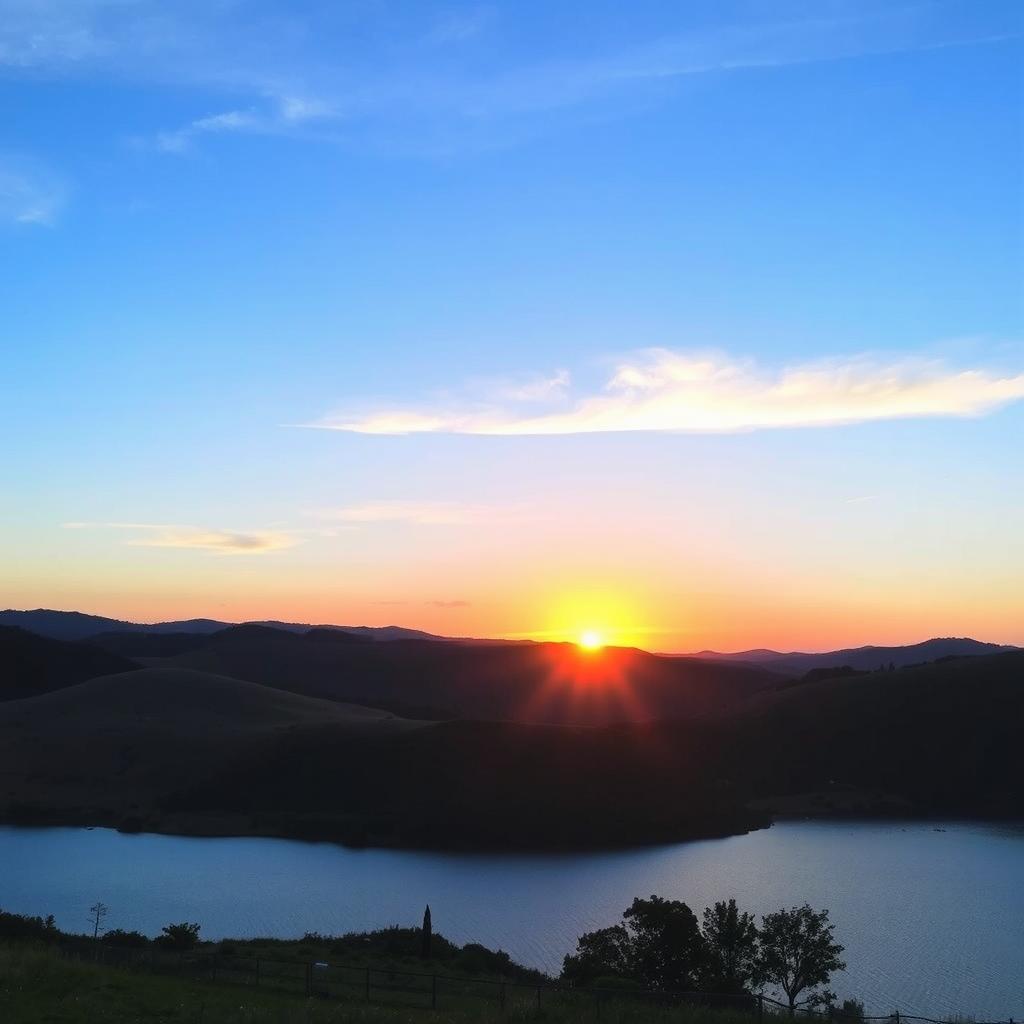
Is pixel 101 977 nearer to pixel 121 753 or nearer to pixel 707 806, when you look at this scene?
pixel 707 806

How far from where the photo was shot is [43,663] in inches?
6865

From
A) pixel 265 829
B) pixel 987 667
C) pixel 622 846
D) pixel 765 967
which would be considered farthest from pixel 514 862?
pixel 987 667

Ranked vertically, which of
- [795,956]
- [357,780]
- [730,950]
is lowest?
[357,780]

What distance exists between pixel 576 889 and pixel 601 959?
29286 mm

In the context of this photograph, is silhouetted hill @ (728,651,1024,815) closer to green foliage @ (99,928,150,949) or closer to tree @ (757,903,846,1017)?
tree @ (757,903,846,1017)

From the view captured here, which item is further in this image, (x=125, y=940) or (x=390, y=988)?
(x=125, y=940)

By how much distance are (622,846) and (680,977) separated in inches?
2034

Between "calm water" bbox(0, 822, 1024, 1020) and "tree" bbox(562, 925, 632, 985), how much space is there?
8.35 m

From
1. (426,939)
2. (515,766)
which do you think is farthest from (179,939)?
(515,766)

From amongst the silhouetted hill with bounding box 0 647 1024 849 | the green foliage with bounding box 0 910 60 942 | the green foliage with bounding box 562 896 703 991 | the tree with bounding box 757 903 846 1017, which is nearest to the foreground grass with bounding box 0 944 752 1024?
the green foliage with bounding box 0 910 60 942

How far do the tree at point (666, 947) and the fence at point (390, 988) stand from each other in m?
7.29

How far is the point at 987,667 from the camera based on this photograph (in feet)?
393

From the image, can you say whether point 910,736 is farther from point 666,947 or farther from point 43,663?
point 43,663

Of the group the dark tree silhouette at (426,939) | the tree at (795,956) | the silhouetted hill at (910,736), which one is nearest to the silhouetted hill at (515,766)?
the silhouetted hill at (910,736)
